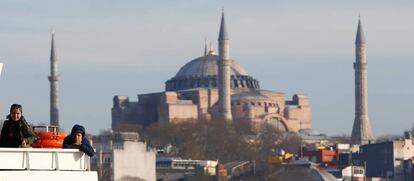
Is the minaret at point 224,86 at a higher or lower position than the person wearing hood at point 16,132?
higher

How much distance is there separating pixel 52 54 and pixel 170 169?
58644mm

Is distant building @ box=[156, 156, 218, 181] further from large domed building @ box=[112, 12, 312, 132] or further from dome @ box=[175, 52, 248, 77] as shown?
dome @ box=[175, 52, 248, 77]

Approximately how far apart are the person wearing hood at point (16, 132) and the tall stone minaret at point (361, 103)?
145 m

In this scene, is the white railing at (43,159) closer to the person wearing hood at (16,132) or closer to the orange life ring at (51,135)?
the person wearing hood at (16,132)

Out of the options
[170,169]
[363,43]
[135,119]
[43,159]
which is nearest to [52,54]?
[135,119]

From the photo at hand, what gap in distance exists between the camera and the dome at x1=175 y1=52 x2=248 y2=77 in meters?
174

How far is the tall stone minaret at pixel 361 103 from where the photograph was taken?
15812cm

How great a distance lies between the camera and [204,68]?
174 meters

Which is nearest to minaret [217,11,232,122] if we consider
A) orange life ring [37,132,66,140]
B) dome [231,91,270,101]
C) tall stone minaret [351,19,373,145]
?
dome [231,91,270,101]

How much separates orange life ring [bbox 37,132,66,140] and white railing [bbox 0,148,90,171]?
0.86 ft

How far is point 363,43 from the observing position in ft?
547

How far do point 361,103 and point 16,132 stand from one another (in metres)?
145

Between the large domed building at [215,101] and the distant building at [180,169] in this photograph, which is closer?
the distant building at [180,169]

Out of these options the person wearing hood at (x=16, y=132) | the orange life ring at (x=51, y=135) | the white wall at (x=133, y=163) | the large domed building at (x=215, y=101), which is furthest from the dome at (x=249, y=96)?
the person wearing hood at (x=16, y=132)
